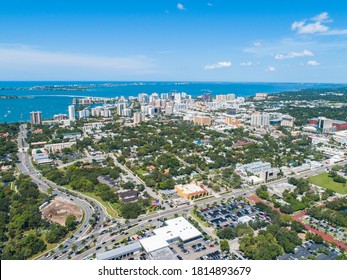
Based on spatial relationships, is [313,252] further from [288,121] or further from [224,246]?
[288,121]

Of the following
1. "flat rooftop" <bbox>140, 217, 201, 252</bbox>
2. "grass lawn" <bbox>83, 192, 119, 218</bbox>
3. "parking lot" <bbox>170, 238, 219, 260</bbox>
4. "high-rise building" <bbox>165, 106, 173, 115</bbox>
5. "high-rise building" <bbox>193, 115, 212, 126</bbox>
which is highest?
"high-rise building" <bbox>165, 106, 173, 115</bbox>

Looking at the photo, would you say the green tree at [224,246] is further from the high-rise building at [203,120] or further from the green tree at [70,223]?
the high-rise building at [203,120]

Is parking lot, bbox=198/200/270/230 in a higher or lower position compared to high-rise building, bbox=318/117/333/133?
lower

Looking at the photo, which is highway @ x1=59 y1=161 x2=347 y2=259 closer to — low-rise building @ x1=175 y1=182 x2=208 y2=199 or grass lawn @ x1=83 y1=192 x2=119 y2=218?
low-rise building @ x1=175 y1=182 x2=208 y2=199

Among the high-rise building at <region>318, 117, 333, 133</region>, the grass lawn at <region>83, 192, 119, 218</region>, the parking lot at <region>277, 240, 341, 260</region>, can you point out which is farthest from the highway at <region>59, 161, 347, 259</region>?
the high-rise building at <region>318, 117, 333, 133</region>

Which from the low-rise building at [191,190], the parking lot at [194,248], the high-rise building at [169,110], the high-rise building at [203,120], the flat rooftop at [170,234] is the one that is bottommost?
the parking lot at [194,248]

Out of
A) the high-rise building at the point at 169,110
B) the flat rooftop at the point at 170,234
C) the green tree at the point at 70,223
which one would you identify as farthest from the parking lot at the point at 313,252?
the high-rise building at the point at 169,110
